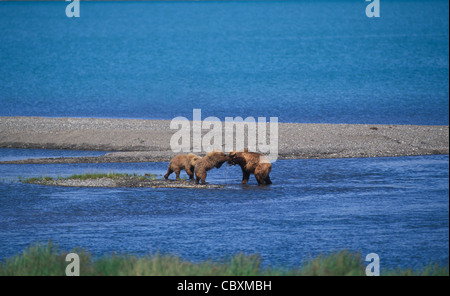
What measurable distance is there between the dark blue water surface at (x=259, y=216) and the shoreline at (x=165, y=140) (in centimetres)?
290

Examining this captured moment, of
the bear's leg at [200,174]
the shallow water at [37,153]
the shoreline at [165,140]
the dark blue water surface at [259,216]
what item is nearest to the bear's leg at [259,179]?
the dark blue water surface at [259,216]

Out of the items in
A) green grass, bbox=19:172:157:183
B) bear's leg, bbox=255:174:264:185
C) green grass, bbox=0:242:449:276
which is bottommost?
green grass, bbox=0:242:449:276

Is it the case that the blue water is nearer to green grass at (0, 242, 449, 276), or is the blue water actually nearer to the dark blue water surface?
the dark blue water surface

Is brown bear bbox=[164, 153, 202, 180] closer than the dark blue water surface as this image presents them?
No

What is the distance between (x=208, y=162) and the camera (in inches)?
815

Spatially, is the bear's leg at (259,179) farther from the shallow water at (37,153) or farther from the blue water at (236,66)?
the blue water at (236,66)

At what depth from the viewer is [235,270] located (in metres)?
12.2

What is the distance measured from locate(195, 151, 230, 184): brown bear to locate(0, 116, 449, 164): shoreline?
562 centimetres

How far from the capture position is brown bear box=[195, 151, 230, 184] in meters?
20.7

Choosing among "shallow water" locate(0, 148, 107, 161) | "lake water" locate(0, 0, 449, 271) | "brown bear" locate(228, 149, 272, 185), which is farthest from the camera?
"shallow water" locate(0, 148, 107, 161)

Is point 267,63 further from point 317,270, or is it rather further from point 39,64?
point 317,270

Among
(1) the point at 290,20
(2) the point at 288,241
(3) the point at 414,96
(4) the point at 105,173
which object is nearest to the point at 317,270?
(2) the point at 288,241

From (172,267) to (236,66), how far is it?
91640 mm

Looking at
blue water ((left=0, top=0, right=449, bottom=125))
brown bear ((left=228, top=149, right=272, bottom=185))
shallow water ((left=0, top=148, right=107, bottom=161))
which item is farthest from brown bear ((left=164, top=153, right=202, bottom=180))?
blue water ((left=0, top=0, right=449, bottom=125))
